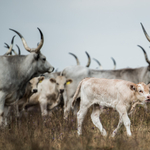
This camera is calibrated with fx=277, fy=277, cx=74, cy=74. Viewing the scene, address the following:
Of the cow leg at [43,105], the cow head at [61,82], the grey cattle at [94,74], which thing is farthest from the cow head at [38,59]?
the grey cattle at [94,74]

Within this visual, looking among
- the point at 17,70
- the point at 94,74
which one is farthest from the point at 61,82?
the point at 17,70

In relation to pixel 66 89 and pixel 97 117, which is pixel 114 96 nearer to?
pixel 97 117

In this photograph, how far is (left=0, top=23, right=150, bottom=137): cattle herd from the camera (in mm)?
5293

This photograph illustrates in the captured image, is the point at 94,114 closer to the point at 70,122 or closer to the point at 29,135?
the point at 70,122

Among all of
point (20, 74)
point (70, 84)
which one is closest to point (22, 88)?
point (20, 74)

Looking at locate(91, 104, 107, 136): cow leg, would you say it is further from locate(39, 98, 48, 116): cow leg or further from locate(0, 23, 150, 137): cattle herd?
locate(39, 98, 48, 116): cow leg

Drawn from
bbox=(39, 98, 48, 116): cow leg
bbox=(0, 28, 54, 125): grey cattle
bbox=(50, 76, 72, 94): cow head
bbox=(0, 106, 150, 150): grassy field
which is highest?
bbox=(0, 28, 54, 125): grey cattle

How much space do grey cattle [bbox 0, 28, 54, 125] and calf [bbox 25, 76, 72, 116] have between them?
7.39 feet

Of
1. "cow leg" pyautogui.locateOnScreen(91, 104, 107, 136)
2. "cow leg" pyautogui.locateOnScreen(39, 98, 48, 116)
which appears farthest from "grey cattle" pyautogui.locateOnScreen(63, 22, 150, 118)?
"cow leg" pyautogui.locateOnScreen(91, 104, 107, 136)

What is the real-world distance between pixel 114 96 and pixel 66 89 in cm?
432

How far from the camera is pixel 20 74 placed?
6570 mm

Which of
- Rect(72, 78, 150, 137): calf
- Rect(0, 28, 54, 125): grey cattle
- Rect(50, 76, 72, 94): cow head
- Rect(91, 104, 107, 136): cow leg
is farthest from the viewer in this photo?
Rect(50, 76, 72, 94): cow head

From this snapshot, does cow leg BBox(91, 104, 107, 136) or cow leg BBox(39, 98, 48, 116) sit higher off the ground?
cow leg BBox(91, 104, 107, 136)

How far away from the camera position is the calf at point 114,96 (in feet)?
17.2
